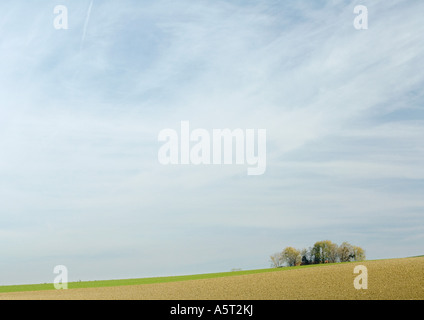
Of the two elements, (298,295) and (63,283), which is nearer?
(298,295)

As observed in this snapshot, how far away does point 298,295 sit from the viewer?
2903 centimetres

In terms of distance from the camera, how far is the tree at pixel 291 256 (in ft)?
234

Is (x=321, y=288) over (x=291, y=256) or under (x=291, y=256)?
under

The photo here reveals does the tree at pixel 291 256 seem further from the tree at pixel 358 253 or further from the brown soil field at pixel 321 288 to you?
the brown soil field at pixel 321 288

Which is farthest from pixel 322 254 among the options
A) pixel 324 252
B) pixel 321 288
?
pixel 321 288

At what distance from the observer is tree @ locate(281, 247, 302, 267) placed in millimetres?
71375

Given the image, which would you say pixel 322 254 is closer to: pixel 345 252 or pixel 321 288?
pixel 345 252

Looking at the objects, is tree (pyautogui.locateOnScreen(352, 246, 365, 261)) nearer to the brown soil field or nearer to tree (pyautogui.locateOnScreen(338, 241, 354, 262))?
tree (pyautogui.locateOnScreen(338, 241, 354, 262))

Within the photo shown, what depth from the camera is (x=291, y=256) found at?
72625 mm
